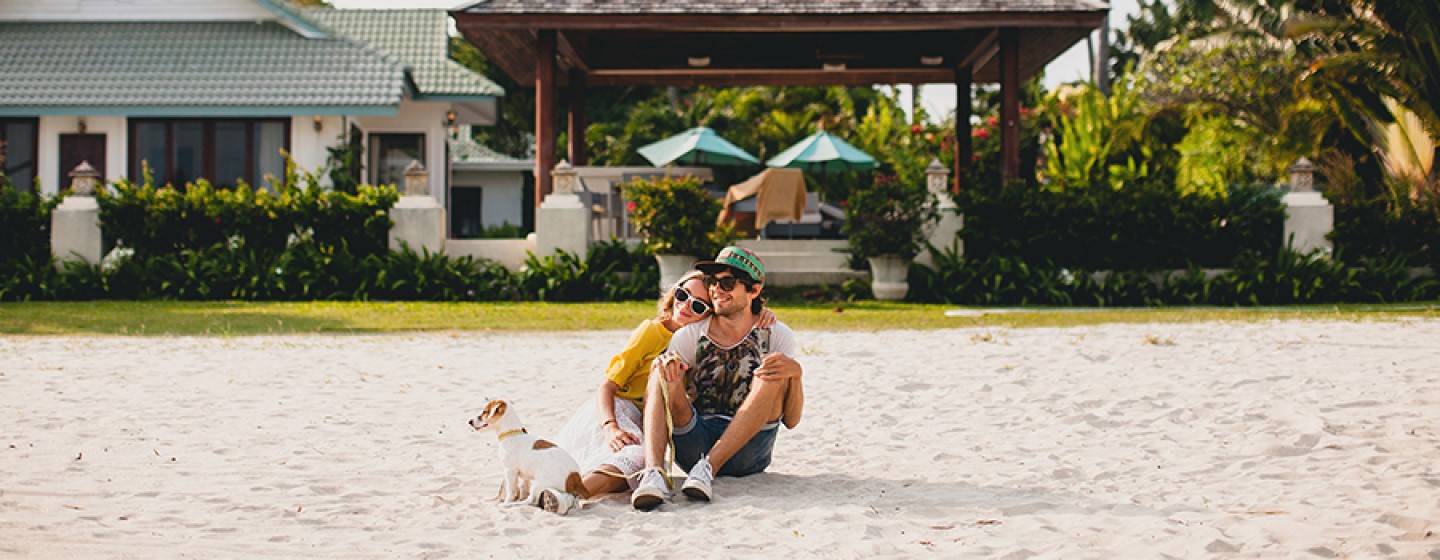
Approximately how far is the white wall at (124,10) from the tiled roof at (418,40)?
3.98 feet

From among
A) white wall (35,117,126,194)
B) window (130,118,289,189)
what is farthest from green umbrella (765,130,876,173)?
white wall (35,117,126,194)

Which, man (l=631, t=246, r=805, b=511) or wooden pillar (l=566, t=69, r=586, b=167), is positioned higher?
wooden pillar (l=566, t=69, r=586, b=167)

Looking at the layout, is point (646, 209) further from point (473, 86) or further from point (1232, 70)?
point (1232, 70)

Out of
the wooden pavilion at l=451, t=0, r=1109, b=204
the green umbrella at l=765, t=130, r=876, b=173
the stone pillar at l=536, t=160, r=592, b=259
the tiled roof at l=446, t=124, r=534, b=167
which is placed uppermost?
the wooden pavilion at l=451, t=0, r=1109, b=204

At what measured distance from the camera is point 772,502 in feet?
18.7

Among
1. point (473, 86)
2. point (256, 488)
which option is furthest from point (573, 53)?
point (256, 488)

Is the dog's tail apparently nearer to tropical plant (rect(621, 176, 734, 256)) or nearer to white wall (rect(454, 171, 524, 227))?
tropical plant (rect(621, 176, 734, 256))

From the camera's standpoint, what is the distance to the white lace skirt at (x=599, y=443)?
5734mm

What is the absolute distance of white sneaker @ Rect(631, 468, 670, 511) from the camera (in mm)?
5441

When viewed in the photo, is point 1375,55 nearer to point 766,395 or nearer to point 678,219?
point 678,219

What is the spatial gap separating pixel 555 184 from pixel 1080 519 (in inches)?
506

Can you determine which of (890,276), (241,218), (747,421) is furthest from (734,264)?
(241,218)

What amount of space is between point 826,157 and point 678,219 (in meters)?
5.99

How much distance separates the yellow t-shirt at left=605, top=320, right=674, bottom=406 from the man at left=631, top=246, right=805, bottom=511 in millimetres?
158
